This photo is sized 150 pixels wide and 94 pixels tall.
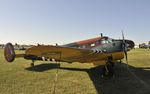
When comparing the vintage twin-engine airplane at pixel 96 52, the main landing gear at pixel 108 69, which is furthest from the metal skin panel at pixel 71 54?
the main landing gear at pixel 108 69

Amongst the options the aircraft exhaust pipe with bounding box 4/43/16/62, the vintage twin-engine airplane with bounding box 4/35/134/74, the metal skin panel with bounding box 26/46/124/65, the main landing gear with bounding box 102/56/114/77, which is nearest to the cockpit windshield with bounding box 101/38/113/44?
the vintage twin-engine airplane with bounding box 4/35/134/74

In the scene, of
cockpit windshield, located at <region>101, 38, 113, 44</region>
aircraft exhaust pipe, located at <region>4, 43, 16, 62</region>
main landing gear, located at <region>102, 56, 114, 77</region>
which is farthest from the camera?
aircraft exhaust pipe, located at <region>4, 43, 16, 62</region>

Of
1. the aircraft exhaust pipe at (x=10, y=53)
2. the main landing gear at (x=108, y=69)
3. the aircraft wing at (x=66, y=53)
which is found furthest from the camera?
the aircraft exhaust pipe at (x=10, y=53)

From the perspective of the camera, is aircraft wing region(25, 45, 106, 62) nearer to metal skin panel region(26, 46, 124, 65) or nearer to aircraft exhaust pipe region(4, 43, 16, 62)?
metal skin panel region(26, 46, 124, 65)

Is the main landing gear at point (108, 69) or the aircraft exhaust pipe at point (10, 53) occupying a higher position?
the aircraft exhaust pipe at point (10, 53)

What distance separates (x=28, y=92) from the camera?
10438 mm

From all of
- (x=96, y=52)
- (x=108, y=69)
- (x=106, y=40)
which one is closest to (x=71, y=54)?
(x=96, y=52)

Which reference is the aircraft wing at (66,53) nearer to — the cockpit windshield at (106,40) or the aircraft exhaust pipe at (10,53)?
the cockpit windshield at (106,40)

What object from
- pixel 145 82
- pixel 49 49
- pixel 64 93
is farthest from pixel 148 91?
pixel 49 49

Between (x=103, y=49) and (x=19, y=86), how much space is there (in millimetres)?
7037

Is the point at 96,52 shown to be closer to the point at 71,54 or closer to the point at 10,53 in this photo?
the point at 71,54

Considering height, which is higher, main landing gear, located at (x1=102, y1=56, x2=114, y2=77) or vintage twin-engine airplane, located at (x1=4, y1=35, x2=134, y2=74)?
vintage twin-engine airplane, located at (x1=4, y1=35, x2=134, y2=74)

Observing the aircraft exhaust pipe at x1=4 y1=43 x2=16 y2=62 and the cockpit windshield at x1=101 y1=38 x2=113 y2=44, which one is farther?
the aircraft exhaust pipe at x1=4 y1=43 x2=16 y2=62

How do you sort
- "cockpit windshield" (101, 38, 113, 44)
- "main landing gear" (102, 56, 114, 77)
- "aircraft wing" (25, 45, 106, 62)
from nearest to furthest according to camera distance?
"aircraft wing" (25, 45, 106, 62) → "main landing gear" (102, 56, 114, 77) → "cockpit windshield" (101, 38, 113, 44)
